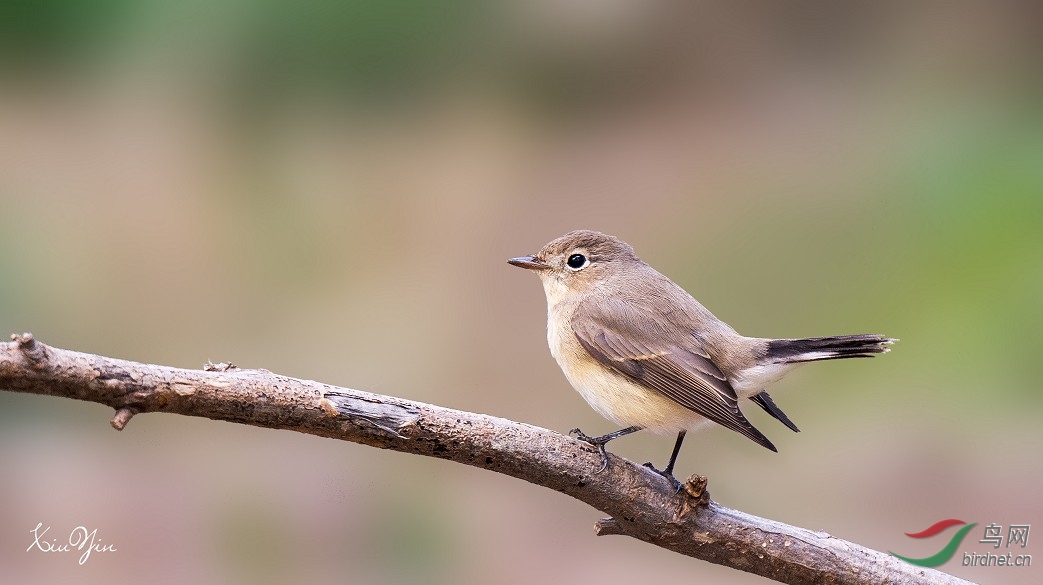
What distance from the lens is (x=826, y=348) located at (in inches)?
73.5

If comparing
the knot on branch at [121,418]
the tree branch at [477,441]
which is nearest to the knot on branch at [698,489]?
the tree branch at [477,441]

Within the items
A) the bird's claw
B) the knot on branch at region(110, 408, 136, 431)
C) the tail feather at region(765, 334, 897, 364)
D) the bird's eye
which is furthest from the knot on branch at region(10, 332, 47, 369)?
the tail feather at region(765, 334, 897, 364)

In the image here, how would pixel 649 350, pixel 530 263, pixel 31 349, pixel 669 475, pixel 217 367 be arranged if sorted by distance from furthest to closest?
pixel 530 263 → pixel 649 350 → pixel 669 475 → pixel 217 367 → pixel 31 349

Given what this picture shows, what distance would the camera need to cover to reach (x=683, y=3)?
140 inches

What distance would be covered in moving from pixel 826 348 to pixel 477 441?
728mm

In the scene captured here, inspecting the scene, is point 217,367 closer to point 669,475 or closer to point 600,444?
point 600,444

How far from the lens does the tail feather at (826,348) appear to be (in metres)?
1.78

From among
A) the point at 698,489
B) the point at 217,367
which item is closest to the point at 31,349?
the point at 217,367

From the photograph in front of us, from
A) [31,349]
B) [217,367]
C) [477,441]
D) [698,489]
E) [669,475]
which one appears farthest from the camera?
[669,475]

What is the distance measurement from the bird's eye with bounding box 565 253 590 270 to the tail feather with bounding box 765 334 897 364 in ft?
1.59

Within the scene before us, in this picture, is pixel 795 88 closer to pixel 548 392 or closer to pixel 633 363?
pixel 548 392

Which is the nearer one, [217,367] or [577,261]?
[217,367]

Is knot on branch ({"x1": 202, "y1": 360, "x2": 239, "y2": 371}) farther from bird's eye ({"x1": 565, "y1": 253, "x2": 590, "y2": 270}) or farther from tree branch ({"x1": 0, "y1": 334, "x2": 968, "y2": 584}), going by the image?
bird's eye ({"x1": 565, "y1": 253, "x2": 590, "y2": 270})

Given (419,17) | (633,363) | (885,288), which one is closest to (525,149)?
(419,17)
